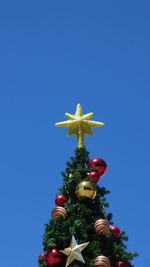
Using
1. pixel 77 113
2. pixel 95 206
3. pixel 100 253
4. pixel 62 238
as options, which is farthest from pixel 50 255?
pixel 77 113

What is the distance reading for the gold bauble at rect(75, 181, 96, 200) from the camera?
1021 centimetres

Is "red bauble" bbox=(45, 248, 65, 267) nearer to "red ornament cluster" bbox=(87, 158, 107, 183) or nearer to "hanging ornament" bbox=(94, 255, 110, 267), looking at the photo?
"hanging ornament" bbox=(94, 255, 110, 267)

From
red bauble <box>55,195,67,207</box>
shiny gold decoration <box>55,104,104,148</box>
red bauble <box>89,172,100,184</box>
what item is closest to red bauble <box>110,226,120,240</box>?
red bauble <box>89,172,100,184</box>

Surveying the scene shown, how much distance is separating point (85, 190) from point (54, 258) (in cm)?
211

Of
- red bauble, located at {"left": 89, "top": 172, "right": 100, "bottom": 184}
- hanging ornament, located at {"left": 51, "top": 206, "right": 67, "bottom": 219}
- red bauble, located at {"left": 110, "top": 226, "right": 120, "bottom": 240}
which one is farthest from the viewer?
red bauble, located at {"left": 89, "top": 172, "right": 100, "bottom": 184}

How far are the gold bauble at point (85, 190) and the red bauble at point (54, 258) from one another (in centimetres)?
175

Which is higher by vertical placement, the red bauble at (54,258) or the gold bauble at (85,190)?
the gold bauble at (85,190)

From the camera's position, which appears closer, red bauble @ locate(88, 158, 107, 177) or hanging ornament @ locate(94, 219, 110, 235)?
hanging ornament @ locate(94, 219, 110, 235)

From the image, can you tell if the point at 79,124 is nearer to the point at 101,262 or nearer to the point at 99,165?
the point at 99,165

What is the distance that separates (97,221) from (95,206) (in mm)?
993

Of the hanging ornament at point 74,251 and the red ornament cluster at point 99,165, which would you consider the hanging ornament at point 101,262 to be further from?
the red ornament cluster at point 99,165

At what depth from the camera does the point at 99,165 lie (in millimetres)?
11461

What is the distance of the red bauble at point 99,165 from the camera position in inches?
450

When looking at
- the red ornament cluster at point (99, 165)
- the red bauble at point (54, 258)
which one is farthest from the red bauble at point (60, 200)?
the red bauble at point (54, 258)
